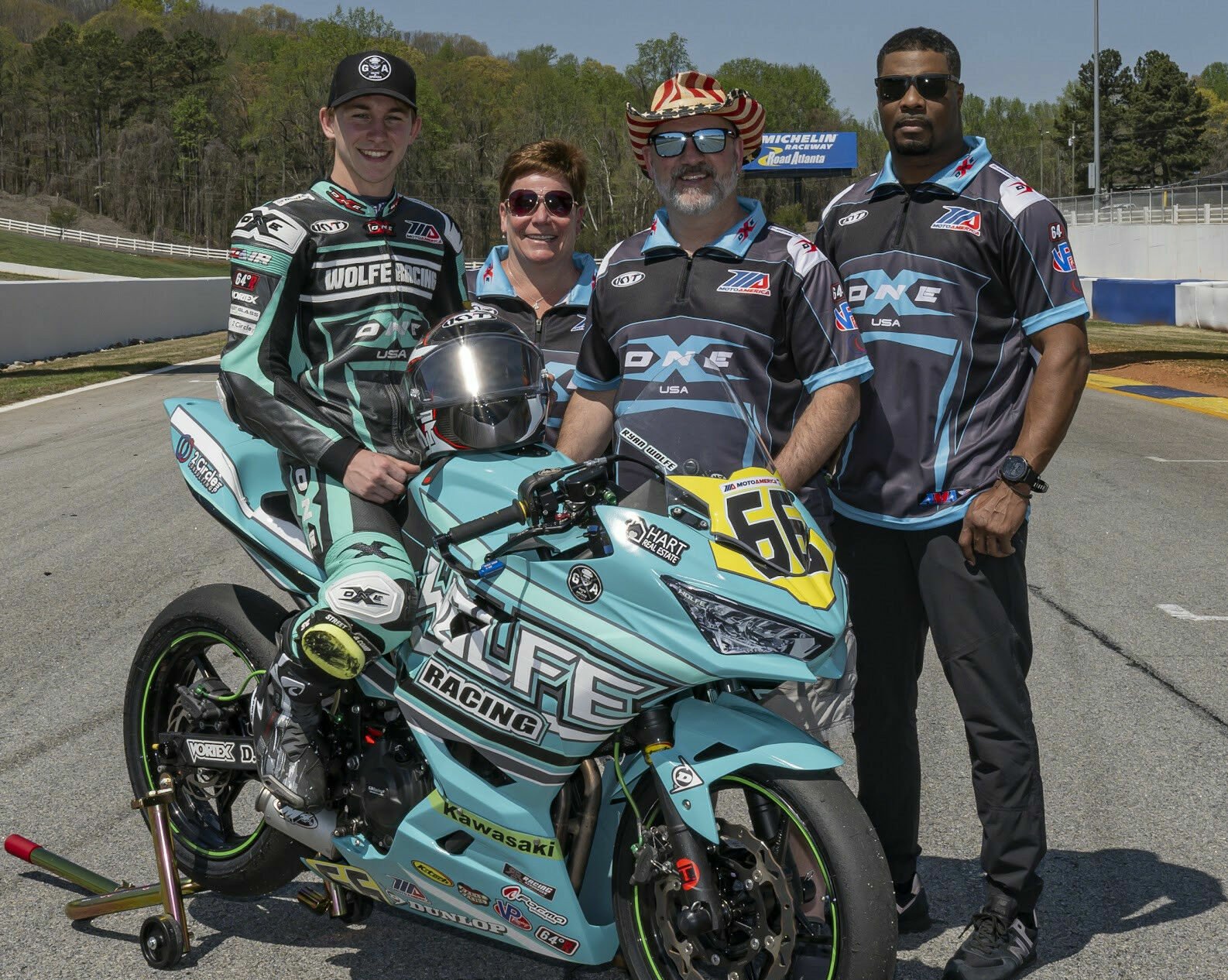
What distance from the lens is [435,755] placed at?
3148 mm

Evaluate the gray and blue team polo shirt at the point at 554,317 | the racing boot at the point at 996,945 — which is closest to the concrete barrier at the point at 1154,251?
the gray and blue team polo shirt at the point at 554,317

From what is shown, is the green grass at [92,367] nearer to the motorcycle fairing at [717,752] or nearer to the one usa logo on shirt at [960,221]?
the one usa logo on shirt at [960,221]

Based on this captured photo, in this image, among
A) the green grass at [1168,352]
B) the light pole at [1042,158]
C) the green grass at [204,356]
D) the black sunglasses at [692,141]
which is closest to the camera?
the black sunglasses at [692,141]

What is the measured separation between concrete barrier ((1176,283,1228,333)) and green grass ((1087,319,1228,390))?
0.91ft

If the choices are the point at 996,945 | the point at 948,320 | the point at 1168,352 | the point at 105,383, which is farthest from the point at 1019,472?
the point at 1168,352

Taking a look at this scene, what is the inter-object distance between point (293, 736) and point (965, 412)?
195 cm

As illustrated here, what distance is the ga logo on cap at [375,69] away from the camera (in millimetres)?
3871

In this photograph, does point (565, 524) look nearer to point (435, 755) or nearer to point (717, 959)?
point (435, 755)

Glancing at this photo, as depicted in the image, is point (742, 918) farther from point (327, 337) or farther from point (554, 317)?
point (554, 317)

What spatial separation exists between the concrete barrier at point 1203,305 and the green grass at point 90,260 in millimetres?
37124

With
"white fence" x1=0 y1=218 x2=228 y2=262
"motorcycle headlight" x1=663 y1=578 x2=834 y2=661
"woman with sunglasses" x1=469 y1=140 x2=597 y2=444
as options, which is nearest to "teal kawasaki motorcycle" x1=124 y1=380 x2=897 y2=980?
"motorcycle headlight" x1=663 y1=578 x2=834 y2=661

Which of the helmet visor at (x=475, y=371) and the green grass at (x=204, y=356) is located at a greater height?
the helmet visor at (x=475, y=371)

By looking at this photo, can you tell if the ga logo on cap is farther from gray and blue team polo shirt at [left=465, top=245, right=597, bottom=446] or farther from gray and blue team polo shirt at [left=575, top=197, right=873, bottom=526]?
gray and blue team polo shirt at [left=465, top=245, right=597, bottom=446]

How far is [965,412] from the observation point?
3555mm
